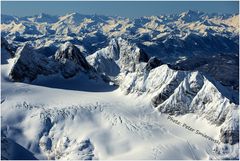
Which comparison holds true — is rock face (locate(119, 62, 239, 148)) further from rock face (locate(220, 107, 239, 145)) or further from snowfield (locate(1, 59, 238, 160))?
snowfield (locate(1, 59, 238, 160))

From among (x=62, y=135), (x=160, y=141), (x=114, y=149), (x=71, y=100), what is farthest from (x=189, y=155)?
(x=71, y=100)

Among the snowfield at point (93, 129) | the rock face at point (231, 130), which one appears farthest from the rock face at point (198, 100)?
the snowfield at point (93, 129)

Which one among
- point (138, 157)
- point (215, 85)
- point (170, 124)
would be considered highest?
point (215, 85)

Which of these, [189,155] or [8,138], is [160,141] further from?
[8,138]

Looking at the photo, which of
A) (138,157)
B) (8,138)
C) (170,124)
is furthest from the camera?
(170,124)

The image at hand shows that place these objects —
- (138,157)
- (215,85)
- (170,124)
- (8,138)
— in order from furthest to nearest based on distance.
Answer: (215,85)
(170,124)
(8,138)
(138,157)

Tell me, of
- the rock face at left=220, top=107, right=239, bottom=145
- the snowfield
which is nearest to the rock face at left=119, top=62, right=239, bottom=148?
the rock face at left=220, top=107, right=239, bottom=145

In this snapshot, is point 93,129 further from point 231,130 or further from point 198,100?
point 231,130

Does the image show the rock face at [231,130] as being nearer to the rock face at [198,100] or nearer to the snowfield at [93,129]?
the rock face at [198,100]

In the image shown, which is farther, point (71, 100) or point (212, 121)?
point (71, 100)
